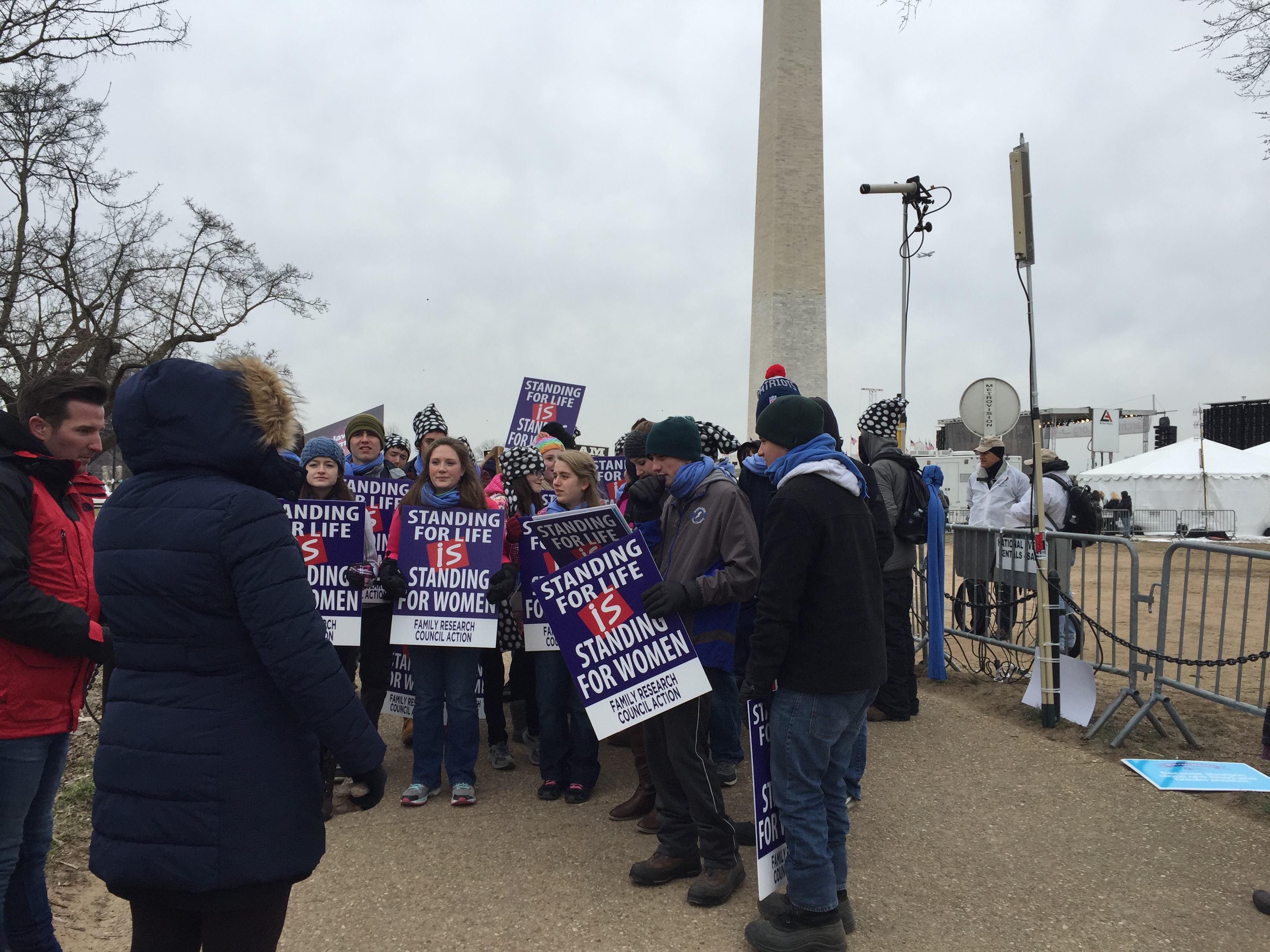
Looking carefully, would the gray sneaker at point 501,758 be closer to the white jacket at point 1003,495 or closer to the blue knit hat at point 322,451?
the blue knit hat at point 322,451

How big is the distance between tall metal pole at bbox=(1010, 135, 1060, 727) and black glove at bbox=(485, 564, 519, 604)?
378cm

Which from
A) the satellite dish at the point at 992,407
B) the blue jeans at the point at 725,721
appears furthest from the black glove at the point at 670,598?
the satellite dish at the point at 992,407

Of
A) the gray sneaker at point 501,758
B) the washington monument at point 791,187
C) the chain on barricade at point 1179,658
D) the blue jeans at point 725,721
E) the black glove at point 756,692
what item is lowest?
the gray sneaker at point 501,758

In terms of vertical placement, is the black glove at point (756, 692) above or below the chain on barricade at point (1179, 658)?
above

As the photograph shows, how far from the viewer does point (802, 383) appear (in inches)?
571

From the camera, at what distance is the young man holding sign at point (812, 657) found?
10.5ft

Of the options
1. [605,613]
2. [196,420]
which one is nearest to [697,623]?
[605,613]

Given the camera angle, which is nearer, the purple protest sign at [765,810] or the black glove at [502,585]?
the purple protest sign at [765,810]

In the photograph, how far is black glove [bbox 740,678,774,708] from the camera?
3.28 metres

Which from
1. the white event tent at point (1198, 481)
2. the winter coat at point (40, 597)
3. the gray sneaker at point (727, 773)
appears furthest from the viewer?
the white event tent at point (1198, 481)

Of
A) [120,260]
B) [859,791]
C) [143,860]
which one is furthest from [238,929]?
[120,260]

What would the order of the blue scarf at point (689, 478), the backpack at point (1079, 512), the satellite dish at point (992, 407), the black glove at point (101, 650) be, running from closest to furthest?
1. the black glove at point (101, 650)
2. the blue scarf at point (689, 478)
3. the backpack at point (1079, 512)
4. the satellite dish at point (992, 407)

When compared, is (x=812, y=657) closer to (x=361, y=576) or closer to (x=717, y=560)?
(x=717, y=560)

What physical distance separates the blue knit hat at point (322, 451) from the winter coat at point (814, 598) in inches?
122
